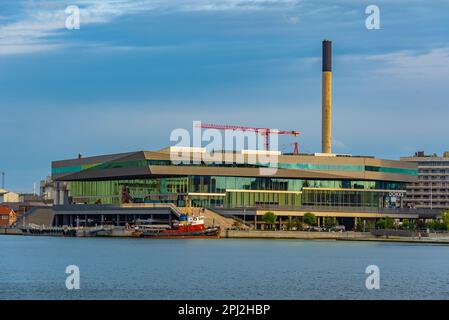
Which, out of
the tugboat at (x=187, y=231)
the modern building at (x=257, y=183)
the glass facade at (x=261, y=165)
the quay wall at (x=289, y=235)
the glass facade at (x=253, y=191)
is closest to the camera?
the tugboat at (x=187, y=231)

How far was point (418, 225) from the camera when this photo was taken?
17912 cm

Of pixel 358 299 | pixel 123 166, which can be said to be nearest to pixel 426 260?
pixel 358 299

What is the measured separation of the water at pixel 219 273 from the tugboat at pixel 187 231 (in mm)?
34266

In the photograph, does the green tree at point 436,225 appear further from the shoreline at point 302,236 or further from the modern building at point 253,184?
the shoreline at point 302,236

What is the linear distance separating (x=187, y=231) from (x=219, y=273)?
2922 inches

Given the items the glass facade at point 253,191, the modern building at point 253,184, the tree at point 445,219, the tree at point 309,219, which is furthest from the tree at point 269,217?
the tree at point 445,219

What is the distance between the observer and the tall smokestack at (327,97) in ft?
615

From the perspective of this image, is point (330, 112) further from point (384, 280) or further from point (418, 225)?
point (384, 280)

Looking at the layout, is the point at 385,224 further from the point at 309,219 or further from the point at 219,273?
the point at 219,273

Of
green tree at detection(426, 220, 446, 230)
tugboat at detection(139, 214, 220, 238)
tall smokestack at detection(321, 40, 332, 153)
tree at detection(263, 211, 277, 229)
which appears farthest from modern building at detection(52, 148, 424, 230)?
tugboat at detection(139, 214, 220, 238)

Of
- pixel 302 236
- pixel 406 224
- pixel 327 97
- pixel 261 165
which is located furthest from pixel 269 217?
A: pixel 327 97

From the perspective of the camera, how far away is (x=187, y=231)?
155 metres

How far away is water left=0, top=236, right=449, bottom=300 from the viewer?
220 feet

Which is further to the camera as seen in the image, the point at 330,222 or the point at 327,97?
the point at 327,97
